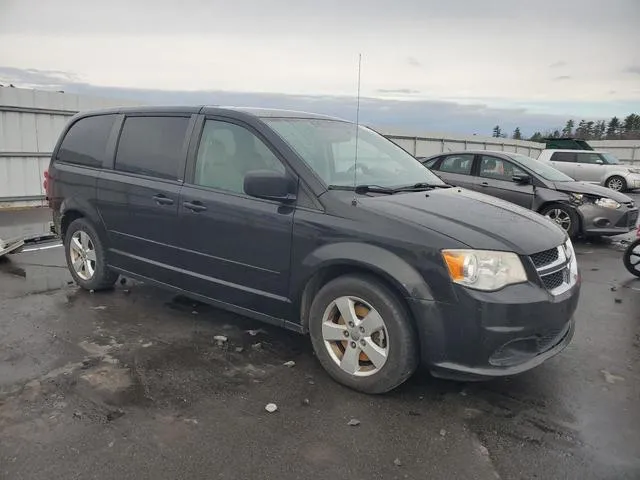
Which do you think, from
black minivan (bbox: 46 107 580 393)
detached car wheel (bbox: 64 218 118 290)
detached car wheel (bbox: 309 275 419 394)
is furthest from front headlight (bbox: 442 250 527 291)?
detached car wheel (bbox: 64 218 118 290)

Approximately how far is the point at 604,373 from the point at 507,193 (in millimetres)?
5924

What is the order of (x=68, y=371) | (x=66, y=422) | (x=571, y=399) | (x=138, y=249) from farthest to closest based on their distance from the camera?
(x=138, y=249) → (x=68, y=371) → (x=571, y=399) → (x=66, y=422)

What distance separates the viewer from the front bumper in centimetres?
310

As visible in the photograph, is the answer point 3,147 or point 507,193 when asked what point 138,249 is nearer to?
point 507,193

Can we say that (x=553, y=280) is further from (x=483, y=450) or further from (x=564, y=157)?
(x=564, y=157)

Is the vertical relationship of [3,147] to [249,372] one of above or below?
above

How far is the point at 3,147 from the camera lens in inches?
426

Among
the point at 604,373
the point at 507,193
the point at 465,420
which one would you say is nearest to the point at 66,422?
the point at 465,420

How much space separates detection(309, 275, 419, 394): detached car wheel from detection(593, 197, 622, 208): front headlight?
23.4 feet

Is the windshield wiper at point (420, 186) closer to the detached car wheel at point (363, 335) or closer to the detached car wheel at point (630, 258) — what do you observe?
the detached car wheel at point (363, 335)

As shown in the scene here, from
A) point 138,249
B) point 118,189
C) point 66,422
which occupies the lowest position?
point 66,422

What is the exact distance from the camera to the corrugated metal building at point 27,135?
10820 mm

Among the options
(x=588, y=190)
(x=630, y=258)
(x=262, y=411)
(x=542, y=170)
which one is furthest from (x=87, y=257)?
(x=588, y=190)

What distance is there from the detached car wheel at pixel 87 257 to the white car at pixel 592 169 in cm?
1894
